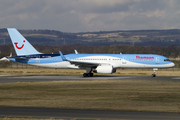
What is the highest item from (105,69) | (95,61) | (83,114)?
(95,61)

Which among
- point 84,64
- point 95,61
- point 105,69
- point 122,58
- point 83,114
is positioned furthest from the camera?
point 95,61

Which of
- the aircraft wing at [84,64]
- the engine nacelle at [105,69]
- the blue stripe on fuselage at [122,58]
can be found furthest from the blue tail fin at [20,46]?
the engine nacelle at [105,69]

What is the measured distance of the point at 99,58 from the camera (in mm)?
48750

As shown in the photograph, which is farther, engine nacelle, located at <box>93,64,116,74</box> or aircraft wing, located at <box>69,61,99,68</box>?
aircraft wing, located at <box>69,61,99,68</box>

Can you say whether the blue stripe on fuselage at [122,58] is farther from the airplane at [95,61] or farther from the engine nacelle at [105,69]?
the engine nacelle at [105,69]

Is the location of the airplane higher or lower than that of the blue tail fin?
lower

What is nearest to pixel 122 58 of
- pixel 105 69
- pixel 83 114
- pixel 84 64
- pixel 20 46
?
pixel 105 69

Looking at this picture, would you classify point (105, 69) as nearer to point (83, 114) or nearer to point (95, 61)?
point (95, 61)

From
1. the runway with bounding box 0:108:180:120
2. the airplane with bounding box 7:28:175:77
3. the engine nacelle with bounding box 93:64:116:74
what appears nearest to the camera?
the runway with bounding box 0:108:180:120

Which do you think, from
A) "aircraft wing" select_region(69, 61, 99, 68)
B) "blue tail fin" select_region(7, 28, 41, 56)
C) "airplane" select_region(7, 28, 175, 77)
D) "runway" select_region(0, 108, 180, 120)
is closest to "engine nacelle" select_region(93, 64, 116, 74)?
"airplane" select_region(7, 28, 175, 77)

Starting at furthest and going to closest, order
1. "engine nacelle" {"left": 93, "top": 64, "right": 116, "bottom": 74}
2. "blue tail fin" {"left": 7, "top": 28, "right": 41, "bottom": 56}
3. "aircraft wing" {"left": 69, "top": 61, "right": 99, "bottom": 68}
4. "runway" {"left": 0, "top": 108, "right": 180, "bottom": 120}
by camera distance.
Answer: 1. "blue tail fin" {"left": 7, "top": 28, "right": 41, "bottom": 56}
2. "aircraft wing" {"left": 69, "top": 61, "right": 99, "bottom": 68}
3. "engine nacelle" {"left": 93, "top": 64, "right": 116, "bottom": 74}
4. "runway" {"left": 0, "top": 108, "right": 180, "bottom": 120}

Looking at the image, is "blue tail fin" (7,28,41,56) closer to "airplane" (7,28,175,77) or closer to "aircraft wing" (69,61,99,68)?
"airplane" (7,28,175,77)

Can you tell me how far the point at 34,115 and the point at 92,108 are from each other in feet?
14.0

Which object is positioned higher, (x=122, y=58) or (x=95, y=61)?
(x=122, y=58)
